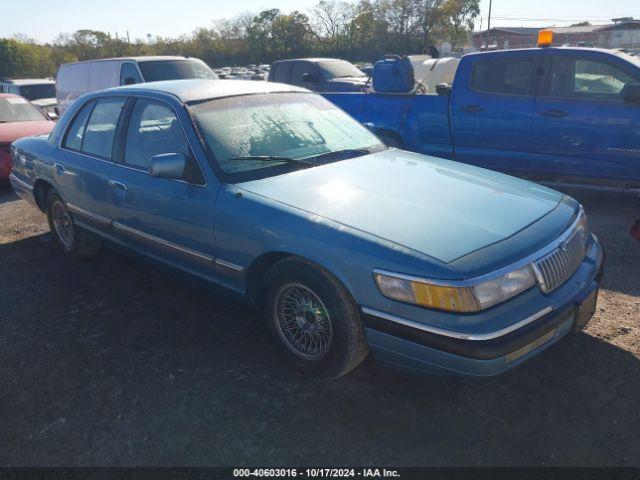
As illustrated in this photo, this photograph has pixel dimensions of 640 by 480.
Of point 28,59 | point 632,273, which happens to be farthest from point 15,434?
point 28,59

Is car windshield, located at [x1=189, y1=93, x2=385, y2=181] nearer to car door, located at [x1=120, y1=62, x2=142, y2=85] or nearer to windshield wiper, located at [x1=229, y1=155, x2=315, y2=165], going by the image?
windshield wiper, located at [x1=229, y1=155, x2=315, y2=165]

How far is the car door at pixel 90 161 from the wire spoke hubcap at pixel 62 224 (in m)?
0.31

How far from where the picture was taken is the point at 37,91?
1459 centimetres

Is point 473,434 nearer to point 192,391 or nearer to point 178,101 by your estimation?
point 192,391

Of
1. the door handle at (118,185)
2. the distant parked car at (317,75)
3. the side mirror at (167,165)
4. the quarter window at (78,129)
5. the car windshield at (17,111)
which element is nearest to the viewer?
the side mirror at (167,165)

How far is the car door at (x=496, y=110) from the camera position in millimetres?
6016

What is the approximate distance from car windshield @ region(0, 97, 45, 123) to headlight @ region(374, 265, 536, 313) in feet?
27.9

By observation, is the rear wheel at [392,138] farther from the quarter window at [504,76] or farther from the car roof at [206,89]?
the car roof at [206,89]

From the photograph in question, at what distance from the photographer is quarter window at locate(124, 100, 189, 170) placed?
142 inches

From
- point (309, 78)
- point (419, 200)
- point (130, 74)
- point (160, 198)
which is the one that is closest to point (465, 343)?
point (419, 200)

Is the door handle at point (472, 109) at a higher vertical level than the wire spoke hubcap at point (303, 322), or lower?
higher

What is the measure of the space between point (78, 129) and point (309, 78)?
795 cm

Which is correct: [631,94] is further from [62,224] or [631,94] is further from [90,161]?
[62,224]

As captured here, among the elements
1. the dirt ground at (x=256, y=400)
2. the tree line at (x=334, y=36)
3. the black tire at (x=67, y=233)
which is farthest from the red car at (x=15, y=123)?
the tree line at (x=334, y=36)
